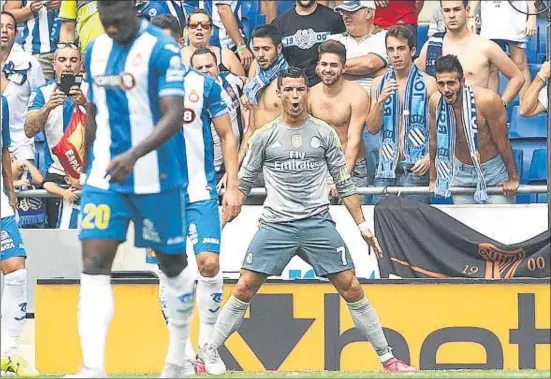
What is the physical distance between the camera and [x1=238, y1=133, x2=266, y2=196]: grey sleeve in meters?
10.1

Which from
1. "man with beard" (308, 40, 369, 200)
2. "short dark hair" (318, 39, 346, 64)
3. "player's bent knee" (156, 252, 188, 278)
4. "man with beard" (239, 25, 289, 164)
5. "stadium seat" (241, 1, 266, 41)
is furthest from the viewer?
"stadium seat" (241, 1, 266, 41)

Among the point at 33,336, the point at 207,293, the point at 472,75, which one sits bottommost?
the point at 33,336

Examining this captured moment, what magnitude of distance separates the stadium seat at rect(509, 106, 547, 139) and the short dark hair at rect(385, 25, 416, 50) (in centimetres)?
137

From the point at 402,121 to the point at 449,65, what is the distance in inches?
33.6

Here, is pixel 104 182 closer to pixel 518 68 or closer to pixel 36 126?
pixel 36 126

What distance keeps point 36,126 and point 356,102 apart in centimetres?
283

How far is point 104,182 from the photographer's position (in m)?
7.45

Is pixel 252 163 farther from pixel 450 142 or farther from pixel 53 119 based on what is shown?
pixel 53 119

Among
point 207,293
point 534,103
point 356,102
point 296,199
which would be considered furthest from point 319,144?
point 534,103

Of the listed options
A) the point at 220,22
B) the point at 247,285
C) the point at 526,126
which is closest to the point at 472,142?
the point at 526,126

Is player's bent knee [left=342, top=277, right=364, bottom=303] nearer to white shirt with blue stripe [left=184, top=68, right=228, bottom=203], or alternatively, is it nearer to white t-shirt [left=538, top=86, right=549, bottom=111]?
white shirt with blue stripe [left=184, top=68, right=228, bottom=203]

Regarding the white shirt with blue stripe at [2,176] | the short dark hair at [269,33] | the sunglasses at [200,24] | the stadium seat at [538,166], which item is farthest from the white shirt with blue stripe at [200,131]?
the stadium seat at [538,166]

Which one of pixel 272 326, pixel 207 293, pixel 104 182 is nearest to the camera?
pixel 104 182

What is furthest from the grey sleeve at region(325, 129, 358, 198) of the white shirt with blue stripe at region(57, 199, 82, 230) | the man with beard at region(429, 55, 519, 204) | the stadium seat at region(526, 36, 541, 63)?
the stadium seat at region(526, 36, 541, 63)
